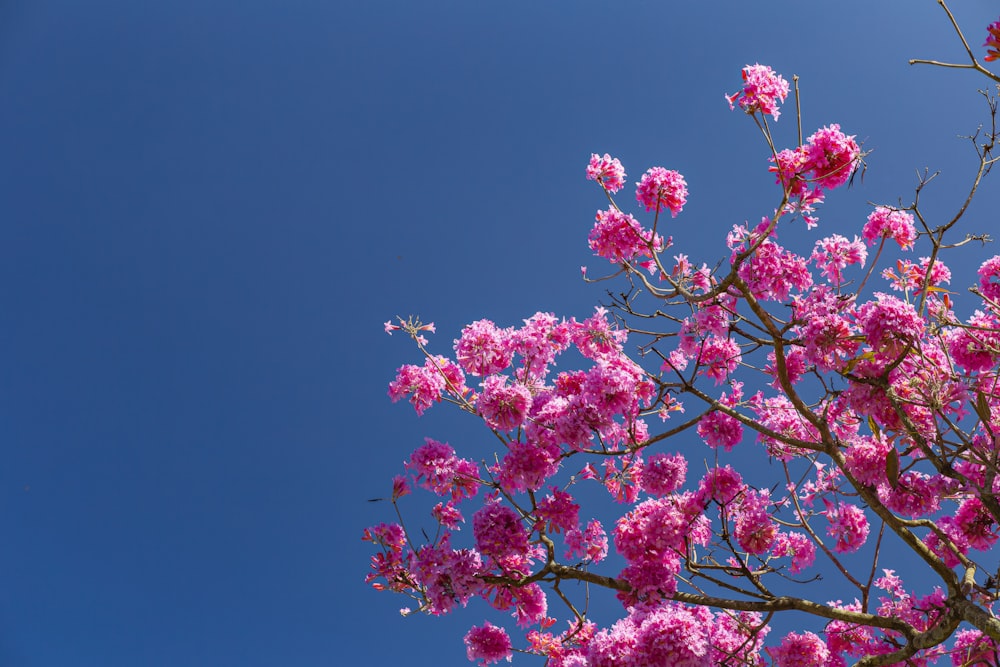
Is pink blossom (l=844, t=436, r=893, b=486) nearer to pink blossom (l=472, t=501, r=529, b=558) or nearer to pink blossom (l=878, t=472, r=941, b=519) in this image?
pink blossom (l=878, t=472, r=941, b=519)

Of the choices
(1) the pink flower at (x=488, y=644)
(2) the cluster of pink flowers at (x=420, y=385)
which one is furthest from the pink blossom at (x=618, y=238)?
(1) the pink flower at (x=488, y=644)

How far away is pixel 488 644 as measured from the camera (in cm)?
583

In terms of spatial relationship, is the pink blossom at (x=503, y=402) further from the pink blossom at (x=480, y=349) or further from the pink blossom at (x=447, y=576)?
the pink blossom at (x=447, y=576)

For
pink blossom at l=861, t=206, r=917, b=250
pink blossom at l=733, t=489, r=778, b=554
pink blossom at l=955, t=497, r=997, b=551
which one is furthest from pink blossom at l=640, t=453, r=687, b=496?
pink blossom at l=861, t=206, r=917, b=250

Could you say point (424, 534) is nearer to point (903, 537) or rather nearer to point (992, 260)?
point (903, 537)

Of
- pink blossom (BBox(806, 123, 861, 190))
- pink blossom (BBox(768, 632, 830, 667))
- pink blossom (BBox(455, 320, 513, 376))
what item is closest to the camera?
pink blossom (BBox(806, 123, 861, 190))

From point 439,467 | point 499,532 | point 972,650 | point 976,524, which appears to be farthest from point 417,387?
point 972,650

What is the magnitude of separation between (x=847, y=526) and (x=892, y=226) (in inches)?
104

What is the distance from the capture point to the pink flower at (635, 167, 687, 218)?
215 inches

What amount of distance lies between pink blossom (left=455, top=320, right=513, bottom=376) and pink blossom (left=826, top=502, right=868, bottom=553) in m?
3.26

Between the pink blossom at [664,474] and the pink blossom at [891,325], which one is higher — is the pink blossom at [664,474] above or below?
above

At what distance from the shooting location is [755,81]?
493 cm

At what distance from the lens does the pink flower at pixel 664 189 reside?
5453mm

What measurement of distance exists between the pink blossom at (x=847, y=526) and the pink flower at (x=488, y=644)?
309cm
